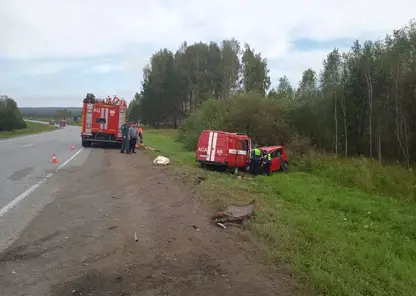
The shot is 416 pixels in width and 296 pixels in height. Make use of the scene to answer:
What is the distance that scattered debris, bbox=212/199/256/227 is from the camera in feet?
24.8

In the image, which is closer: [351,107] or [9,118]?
[351,107]

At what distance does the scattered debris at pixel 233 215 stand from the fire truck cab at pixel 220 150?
982 cm

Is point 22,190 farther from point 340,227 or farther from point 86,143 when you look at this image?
point 86,143

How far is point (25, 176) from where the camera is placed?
42.3ft

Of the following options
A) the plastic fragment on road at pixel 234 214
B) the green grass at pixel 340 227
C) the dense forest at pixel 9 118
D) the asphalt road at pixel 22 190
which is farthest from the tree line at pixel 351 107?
the dense forest at pixel 9 118

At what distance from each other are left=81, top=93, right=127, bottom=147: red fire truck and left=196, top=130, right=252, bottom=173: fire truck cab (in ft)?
32.0

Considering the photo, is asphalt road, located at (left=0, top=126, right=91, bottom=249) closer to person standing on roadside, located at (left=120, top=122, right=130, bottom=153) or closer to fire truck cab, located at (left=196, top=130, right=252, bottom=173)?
fire truck cab, located at (left=196, top=130, right=252, bottom=173)

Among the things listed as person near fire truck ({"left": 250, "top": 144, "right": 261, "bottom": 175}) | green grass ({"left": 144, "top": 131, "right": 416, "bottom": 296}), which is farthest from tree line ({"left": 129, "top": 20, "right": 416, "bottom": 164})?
green grass ({"left": 144, "top": 131, "right": 416, "bottom": 296})

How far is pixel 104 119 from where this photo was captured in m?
26.5

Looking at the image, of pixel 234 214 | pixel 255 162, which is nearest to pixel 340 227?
pixel 234 214

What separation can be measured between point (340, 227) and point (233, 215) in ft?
10.3

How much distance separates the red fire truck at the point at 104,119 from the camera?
26.5 meters

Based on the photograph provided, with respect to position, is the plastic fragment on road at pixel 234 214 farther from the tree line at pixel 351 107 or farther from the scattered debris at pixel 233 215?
the tree line at pixel 351 107

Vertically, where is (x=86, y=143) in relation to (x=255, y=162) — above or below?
below
